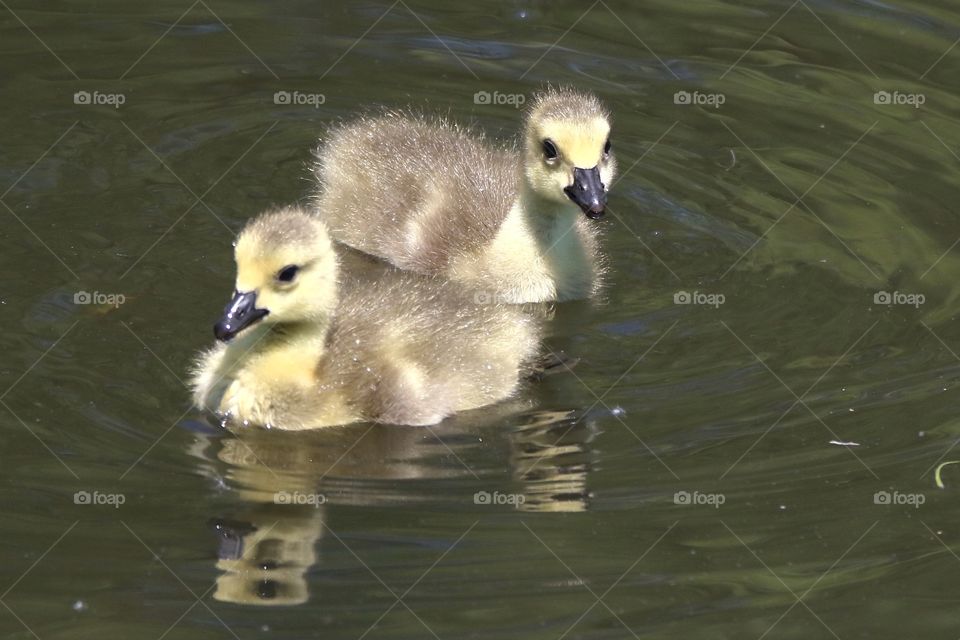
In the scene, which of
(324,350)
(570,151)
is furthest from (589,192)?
(324,350)

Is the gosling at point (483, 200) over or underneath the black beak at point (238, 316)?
over

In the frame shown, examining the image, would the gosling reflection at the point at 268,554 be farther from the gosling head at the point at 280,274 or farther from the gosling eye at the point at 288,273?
the gosling eye at the point at 288,273

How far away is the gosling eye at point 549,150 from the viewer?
7680 mm

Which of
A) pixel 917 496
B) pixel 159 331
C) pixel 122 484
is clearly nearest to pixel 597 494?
pixel 917 496

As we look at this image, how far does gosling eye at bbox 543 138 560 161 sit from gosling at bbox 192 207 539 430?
99 centimetres

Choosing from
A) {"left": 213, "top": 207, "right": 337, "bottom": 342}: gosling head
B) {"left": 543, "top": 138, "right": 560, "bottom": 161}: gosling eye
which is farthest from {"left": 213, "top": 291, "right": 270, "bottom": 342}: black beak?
{"left": 543, "top": 138, "right": 560, "bottom": 161}: gosling eye

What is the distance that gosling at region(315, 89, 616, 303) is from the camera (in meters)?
7.70

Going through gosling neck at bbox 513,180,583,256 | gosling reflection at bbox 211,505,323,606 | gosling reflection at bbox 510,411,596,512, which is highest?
gosling neck at bbox 513,180,583,256

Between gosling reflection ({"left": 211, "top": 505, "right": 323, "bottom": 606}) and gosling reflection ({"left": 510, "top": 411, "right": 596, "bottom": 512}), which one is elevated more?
gosling reflection ({"left": 510, "top": 411, "right": 596, "bottom": 512})

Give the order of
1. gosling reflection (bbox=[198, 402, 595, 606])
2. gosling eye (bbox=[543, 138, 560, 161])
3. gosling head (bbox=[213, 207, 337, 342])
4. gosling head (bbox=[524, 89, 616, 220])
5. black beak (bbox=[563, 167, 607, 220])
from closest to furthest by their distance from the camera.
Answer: gosling reflection (bbox=[198, 402, 595, 606]), gosling head (bbox=[213, 207, 337, 342]), black beak (bbox=[563, 167, 607, 220]), gosling head (bbox=[524, 89, 616, 220]), gosling eye (bbox=[543, 138, 560, 161])

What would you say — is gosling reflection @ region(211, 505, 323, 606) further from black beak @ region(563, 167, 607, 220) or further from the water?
black beak @ region(563, 167, 607, 220)

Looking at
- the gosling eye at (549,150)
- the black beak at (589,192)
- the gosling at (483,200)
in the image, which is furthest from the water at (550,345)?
the gosling eye at (549,150)

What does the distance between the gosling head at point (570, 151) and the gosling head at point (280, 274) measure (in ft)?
4.37

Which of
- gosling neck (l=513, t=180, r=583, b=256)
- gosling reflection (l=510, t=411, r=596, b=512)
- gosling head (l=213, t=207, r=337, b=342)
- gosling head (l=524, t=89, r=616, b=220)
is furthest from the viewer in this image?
gosling neck (l=513, t=180, r=583, b=256)
